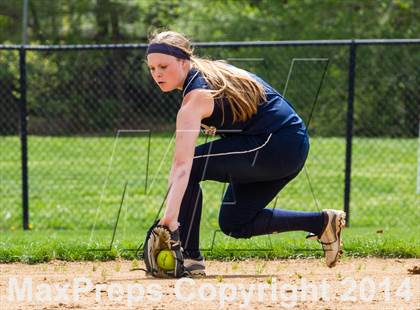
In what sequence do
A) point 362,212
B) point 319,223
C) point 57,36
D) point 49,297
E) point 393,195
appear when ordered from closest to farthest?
1. point 49,297
2. point 319,223
3. point 362,212
4. point 393,195
5. point 57,36

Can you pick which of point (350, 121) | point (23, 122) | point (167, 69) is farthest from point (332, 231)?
point (23, 122)

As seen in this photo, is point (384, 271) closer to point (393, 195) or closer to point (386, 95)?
point (393, 195)

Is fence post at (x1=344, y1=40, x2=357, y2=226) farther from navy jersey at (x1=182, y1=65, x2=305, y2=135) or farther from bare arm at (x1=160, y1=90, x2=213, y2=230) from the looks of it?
bare arm at (x1=160, y1=90, x2=213, y2=230)

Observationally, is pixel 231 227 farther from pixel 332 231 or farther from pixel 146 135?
pixel 146 135

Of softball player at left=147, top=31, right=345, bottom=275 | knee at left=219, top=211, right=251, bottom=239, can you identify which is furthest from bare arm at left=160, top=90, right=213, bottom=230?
knee at left=219, top=211, right=251, bottom=239

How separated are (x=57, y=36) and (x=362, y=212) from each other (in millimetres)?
11129

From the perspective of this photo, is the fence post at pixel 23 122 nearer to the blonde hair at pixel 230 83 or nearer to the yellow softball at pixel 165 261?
the blonde hair at pixel 230 83

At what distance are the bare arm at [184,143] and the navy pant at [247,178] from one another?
0.13 meters

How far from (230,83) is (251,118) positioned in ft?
0.81

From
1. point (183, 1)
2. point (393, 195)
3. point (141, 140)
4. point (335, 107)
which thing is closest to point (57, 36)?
→ point (183, 1)

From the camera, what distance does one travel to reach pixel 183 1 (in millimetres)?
20719

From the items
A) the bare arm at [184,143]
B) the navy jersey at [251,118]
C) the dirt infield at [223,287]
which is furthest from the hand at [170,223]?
the navy jersey at [251,118]

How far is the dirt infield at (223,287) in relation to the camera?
501cm

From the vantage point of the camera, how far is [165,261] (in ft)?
18.4
